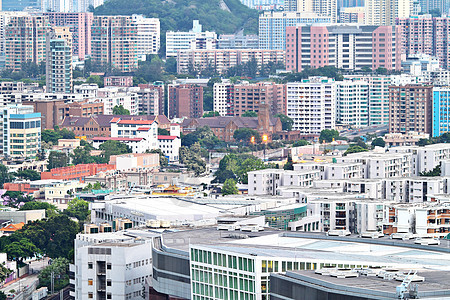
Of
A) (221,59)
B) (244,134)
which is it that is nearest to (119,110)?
(244,134)

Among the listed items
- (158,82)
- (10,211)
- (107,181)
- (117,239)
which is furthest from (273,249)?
(158,82)

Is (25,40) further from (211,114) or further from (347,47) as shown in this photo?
(347,47)

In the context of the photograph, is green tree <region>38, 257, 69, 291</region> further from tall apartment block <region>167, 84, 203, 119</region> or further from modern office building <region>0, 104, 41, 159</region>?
tall apartment block <region>167, 84, 203, 119</region>

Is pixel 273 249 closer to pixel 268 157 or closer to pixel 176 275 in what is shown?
pixel 176 275

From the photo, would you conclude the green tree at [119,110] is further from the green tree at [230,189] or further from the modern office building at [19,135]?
the green tree at [230,189]

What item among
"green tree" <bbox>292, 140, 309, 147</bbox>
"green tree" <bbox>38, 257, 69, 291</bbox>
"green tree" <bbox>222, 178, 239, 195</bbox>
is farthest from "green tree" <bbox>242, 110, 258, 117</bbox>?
"green tree" <bbox>38, 257, 69, 291</bbox>

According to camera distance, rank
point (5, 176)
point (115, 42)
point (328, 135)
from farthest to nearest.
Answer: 1. point (115, 42)
2. point (328, 135)
3. point (5, 176)
